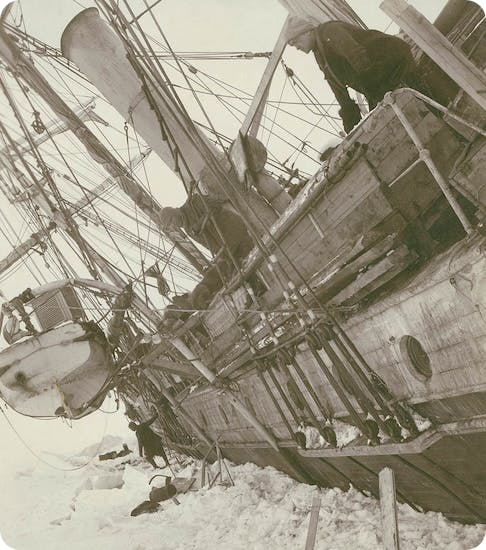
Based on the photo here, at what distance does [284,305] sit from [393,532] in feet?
7.73

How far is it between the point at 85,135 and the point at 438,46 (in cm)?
961

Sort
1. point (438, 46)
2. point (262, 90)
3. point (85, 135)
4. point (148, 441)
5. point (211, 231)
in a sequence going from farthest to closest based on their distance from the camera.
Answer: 1. point (148, 441)
2. point (85, 135)
3. point (211, 231)
4. point (262, 90)
5. point (438, 46)

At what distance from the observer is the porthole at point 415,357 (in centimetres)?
369

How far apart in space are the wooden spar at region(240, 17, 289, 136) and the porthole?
3.22 m

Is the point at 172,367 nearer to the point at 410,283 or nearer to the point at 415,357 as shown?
the point at 415,357

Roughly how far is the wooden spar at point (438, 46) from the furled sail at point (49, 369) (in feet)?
18.0

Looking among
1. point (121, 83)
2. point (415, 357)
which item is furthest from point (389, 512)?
point (121, 83)

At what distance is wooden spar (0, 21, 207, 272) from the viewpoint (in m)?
7.12

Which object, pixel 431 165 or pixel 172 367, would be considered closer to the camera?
pixel 431 165

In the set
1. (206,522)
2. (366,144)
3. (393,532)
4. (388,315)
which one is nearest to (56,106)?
(366,144)

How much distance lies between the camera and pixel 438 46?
7.41 ft

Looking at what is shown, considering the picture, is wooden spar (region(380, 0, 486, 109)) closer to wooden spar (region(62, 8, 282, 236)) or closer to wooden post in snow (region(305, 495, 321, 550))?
wooden post in snow (region(305, 495, 321, 550))

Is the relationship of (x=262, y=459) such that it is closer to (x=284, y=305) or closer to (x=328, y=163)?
(x=284, y=305)

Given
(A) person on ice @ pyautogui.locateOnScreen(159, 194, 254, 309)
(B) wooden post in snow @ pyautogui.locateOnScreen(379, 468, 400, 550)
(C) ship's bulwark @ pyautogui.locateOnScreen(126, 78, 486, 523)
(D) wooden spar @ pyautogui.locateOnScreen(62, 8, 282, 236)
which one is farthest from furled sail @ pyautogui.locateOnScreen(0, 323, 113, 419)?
(B) wooden post in snow @ pyautogui.locateOnScreen(379, 468, 400, 550)
